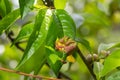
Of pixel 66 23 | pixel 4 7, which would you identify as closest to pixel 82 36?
pixel 4 7

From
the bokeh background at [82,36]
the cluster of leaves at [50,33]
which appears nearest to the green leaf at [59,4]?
the cluster of leaves at [50,33]

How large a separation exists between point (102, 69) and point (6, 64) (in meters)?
1.31

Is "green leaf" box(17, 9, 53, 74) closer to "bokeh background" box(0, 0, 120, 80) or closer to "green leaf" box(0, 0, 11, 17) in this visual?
"green leaf" box(0, 0, 11, 17)

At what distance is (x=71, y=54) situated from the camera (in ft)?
3.01

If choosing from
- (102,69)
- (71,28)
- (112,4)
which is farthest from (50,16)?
(112,4)

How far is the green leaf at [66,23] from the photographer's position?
87 cm

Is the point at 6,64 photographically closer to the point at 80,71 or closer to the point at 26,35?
the point at 80,71

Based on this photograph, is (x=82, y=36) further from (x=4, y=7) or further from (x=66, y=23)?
Answer: (x=66, y=23)

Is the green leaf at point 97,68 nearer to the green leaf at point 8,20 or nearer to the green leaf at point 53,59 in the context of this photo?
the green leaf at point 53,59

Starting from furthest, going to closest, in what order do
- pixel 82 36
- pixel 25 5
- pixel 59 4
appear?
pixel 82 36 < pixel 59 4 < pixel 25 5

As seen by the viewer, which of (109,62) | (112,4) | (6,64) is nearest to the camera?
(109,62)

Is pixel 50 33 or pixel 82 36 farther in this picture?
pixel 82 36

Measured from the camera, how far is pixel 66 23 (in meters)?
0.89

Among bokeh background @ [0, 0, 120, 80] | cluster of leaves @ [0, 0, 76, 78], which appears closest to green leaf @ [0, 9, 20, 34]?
cluster of leaves @ [0, 0, 76, 78]
